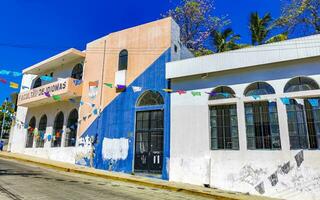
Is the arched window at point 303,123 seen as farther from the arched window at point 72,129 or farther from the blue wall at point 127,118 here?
the arched window at point 72,129

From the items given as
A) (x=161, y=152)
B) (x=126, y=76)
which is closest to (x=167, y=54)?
(x=126, y=76)

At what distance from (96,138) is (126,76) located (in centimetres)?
408

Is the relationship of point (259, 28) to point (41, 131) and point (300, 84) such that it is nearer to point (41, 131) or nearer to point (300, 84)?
point (300, 84)

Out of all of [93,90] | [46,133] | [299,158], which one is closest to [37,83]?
[46,133]

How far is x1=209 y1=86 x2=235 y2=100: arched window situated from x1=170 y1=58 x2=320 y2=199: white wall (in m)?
0.19

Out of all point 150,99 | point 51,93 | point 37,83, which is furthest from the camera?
point 37,83

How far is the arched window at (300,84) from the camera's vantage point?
9688 mm

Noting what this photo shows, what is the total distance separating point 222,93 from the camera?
11242 mm

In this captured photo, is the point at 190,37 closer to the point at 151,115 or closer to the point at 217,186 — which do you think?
the point at 151,115

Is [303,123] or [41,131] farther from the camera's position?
[41,131]

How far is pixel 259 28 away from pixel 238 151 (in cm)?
1565

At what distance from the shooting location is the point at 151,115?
13.5 meters

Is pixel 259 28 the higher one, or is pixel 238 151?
pixel 259 28

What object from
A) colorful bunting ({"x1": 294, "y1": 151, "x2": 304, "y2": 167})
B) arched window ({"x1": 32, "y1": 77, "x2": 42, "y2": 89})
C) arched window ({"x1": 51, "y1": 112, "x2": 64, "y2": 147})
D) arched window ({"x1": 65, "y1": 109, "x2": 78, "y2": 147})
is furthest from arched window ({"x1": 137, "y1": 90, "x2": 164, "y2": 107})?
arched window ({"x1": 32, "y1": 77, "x2": 42, "y2": 89})
